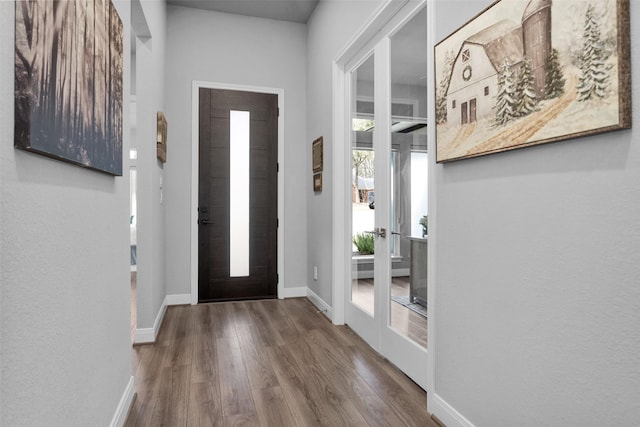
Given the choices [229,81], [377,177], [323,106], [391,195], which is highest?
[229,81]

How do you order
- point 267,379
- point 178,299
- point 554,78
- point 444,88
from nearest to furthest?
point 554,78 → point 444,88 → point 267,379 → point 178,299

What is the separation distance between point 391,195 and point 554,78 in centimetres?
142

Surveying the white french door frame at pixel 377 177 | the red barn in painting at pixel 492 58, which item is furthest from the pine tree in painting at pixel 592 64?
the white french door frame at pixel 377 177

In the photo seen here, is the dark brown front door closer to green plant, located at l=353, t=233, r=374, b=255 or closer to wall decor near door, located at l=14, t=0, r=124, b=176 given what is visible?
green plant, located at l=353, t=233, r=374, b=255

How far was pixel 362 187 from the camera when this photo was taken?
9.74ft

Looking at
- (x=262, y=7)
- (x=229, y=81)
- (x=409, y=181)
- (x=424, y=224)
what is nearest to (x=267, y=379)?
(x=424, y=224)

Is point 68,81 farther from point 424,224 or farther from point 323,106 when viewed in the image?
point 323,106

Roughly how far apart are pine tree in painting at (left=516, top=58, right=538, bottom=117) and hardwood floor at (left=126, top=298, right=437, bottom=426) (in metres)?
1.46

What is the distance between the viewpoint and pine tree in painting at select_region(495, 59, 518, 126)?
4.41 ft

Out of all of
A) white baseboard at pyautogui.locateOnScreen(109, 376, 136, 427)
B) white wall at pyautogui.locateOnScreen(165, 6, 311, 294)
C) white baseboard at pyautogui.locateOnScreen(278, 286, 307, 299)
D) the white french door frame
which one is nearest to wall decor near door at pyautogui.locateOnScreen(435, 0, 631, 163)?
the white french door frame

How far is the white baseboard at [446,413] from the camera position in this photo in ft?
5.45

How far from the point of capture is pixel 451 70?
171 centimetres

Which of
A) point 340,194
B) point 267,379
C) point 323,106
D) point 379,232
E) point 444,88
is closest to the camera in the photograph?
point 444,88

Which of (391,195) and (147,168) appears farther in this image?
(147,168)
